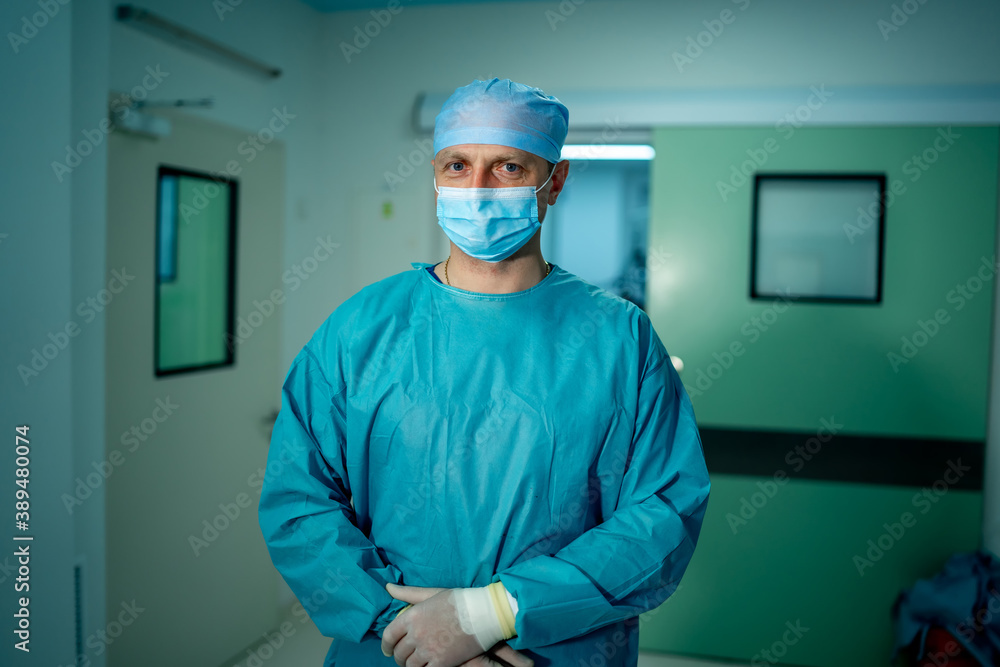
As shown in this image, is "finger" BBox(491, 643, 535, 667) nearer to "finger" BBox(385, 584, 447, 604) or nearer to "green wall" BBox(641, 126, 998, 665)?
"finger" BBox(385, 584, 447, 604)

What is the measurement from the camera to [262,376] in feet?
9.36

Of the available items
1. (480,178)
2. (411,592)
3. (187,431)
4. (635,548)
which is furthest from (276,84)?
(635,548)

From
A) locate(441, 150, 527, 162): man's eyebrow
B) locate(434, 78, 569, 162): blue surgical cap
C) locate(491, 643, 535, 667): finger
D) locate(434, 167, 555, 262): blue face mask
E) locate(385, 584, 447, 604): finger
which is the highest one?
locate(434, 78, 569, 162): blue surgical cap

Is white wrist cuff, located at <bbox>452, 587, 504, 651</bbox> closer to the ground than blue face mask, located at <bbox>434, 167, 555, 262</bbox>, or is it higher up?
closer to the ground

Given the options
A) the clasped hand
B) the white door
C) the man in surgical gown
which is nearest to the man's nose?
the man in surgical gown

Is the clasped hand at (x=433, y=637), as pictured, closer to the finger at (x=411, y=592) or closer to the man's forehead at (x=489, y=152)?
the finger at (x=411, y=592)

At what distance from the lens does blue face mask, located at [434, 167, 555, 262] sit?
118cm

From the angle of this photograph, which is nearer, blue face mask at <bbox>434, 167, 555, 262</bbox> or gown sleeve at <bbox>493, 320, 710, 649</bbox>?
gown sleeve at <bbox>493, 320, 710, 649</bbox>

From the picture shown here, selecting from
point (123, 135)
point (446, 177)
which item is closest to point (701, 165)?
point (446, 177)

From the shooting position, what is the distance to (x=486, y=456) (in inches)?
44.5

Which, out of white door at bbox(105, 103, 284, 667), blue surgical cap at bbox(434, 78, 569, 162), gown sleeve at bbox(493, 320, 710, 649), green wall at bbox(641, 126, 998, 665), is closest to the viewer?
gown sleeve at bbox(493, 320, 710, 649)

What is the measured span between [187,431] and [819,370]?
7.63 feet

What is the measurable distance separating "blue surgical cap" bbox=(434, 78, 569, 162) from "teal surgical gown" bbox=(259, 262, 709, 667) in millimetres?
256

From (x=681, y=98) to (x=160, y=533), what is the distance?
2426mm
